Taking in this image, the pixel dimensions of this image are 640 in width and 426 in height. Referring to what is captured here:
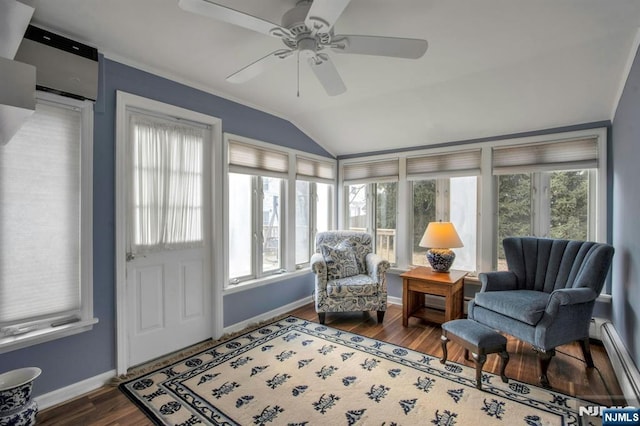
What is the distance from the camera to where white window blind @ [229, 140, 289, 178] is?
128 inches

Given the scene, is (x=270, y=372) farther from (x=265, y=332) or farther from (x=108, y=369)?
(x=108, y=369)

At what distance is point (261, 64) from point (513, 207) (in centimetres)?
320

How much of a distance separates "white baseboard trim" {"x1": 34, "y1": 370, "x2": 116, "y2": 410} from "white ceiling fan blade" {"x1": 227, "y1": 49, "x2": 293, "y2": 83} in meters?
2.38

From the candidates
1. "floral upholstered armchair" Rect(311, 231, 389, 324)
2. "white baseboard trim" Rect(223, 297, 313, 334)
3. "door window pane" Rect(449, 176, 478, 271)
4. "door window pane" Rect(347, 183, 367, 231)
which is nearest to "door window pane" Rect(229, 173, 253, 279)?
"white baseboard trim" Rect(223, 297, 313, 334)

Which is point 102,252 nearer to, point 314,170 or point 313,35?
point 313,35

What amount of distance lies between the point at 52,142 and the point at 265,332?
2.44 metres

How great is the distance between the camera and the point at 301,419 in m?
1.91

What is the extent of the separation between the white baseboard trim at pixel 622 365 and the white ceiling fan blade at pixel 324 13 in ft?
8.90

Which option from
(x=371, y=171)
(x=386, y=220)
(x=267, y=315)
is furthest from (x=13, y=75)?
(x=386, y=220)

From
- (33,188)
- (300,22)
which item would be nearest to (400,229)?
(300,22)

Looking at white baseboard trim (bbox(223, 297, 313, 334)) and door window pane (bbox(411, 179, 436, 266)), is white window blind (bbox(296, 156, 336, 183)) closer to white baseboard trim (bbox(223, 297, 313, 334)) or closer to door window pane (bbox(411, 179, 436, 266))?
door window pane (bbox(411, 179, 436, 266))

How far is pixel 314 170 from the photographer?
14.4 ft

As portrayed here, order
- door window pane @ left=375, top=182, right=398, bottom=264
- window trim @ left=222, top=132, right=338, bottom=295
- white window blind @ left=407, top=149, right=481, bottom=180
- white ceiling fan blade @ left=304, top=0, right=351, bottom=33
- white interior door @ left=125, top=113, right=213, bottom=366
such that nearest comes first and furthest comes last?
1. white ceiling fan blade @ left=304, top=0, right=351, bottom=33
2. white interior door @ left=125, top=113, right=213, bottom=366
3. window trim @ left=222, top=132, right=338, bottom=295
4. white window blind @ left=407, top=149, right=481, bottom=180
5. door window pane @ left=375, top=182, right=398, bottom=264

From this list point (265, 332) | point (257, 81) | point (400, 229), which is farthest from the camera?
point (400, 229)
